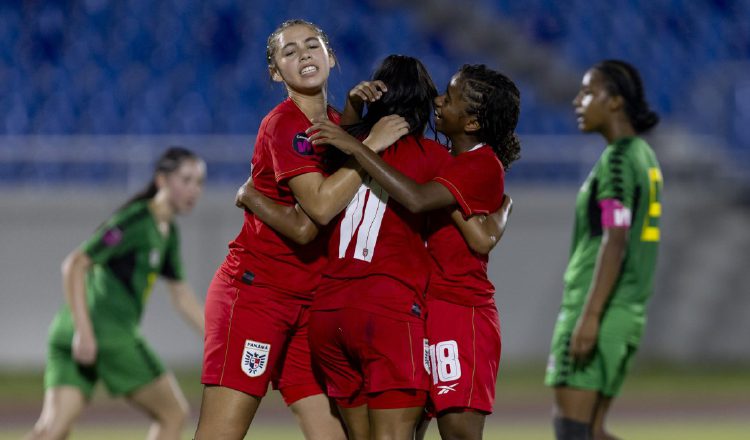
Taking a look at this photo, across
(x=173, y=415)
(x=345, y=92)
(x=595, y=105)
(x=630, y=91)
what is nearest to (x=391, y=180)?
(x=595, y=105)

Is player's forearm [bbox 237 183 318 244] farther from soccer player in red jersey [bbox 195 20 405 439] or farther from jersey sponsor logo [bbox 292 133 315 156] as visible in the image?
jersey sponsor logo [bbox 292 133 315 156]

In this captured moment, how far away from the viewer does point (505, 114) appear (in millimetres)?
4750

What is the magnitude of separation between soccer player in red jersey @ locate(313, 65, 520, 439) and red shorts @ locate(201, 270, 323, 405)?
0.60m

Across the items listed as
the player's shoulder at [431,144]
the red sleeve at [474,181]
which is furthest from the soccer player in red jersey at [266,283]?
the red sleeve at [474,181]

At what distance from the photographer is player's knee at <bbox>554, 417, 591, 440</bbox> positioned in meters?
5.71

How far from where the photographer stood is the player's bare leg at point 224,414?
15.4ft

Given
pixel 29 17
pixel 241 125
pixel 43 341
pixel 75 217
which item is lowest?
pixel 43 341

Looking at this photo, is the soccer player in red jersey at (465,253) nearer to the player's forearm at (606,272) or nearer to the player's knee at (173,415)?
the player's forearm at (606,272)

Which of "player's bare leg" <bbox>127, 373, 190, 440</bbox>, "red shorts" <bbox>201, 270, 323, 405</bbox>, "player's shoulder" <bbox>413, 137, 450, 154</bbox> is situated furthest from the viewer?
"player's bare leg" <bbox>127, 373, 190, 440</bbox>

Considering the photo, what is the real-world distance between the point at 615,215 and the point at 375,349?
185 centimetres

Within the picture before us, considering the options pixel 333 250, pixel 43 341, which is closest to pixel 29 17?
pixel 43 341

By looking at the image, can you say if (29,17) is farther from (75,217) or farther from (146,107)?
(75,217)

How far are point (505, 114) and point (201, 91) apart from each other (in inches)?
402

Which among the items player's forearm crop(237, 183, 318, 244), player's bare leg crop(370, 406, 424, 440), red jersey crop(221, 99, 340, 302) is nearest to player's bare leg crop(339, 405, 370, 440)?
player's bare leg crop(370, 406, 424, 440)
